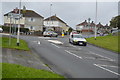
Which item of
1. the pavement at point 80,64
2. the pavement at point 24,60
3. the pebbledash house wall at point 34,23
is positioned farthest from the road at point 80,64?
the pebbledash house wall at point 34,23

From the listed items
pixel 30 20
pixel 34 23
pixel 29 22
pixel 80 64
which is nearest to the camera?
pixel 80 64

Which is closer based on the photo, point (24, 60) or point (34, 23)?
point (24, 60)

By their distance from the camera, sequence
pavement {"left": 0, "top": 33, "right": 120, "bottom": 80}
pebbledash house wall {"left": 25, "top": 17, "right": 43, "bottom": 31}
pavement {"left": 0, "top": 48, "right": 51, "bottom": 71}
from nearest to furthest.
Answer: pavement {"left": 0, "top": 33, "right": 120, "bottom": 80}, pavement {"left": 0, "top": 48, "right": 51, "bottom": 71}, pebbledash house wall {"left": 25, "top": 17, "right": 43, "bottom": 31}

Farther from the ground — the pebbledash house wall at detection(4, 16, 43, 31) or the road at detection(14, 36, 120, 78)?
the pebbledash house wall at detection(4, 16, 43, 31)

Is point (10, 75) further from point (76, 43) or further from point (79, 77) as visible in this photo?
point (76, 43)

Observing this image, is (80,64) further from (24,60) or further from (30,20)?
(30,20)

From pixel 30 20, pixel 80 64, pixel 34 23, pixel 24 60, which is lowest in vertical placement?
pixel 80 64

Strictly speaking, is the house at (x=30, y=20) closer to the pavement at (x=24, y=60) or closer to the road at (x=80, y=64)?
the road at (x=80, y=64)

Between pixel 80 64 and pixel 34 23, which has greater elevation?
pixel 34 23

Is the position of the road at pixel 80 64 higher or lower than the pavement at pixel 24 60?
lower

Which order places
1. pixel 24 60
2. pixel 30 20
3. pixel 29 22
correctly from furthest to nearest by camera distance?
pixel 29 22
pixel 30 20
pixel 24 60

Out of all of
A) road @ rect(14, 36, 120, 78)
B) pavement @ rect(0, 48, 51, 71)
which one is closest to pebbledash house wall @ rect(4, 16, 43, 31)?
road @ rect(14, 36, 120, 78)

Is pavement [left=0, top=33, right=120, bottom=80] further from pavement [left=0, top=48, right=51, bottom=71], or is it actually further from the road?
pavement [left=0, top=48, right=51, bottom=71]

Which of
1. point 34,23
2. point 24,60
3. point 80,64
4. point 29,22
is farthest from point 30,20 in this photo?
point 80,64
